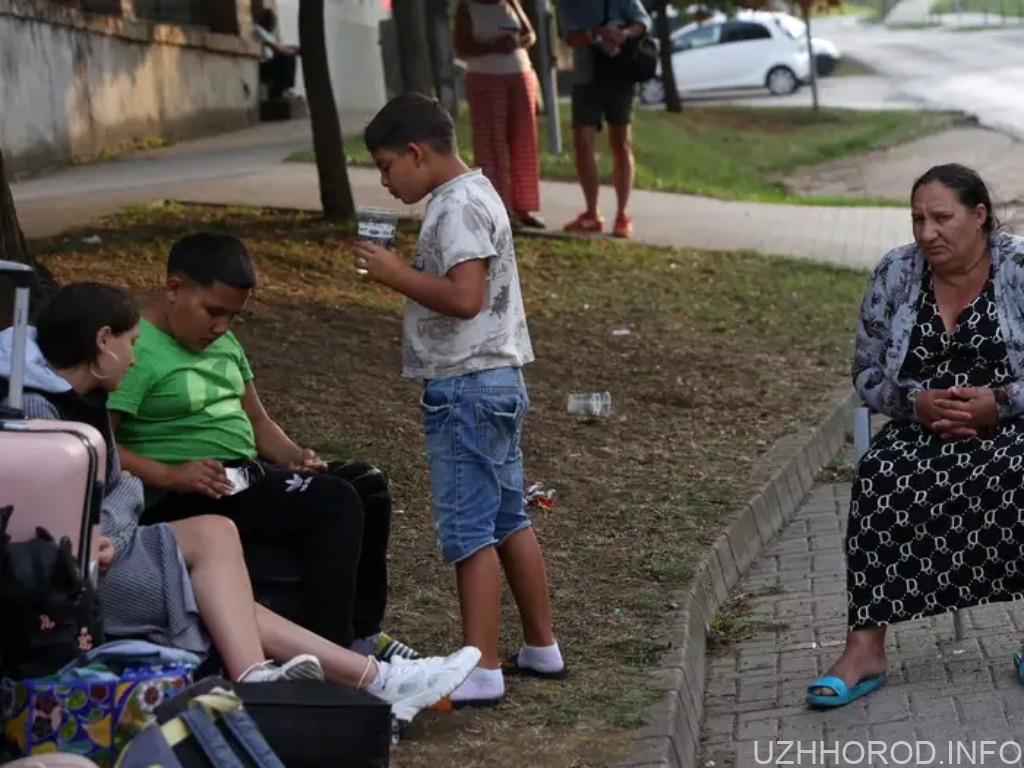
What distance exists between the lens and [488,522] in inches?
201

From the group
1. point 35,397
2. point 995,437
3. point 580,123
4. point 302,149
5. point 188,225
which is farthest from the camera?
point 302,149

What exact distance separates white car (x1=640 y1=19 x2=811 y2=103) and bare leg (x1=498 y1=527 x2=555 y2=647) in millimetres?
36893

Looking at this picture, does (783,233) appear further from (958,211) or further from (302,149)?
(958,211)

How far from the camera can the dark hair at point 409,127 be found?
496 centimetres

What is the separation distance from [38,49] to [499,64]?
20.8 ft

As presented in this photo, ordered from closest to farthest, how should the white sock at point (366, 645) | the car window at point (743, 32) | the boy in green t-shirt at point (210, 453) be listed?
1. the boy in green t-shirt at point (210, 453)
2. the white sock at point (366, 645)
3. the car window at point (743, 32)

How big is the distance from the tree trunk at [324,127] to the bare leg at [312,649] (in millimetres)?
7625

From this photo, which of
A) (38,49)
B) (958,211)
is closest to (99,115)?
(38,49)

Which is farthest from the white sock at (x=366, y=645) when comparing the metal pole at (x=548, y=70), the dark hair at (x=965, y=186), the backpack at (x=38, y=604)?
the metal pole at (x=548, y=70)

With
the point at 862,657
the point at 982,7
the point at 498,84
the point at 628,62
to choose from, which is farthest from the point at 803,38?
the point at 862,657

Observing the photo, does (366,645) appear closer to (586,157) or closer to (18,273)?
(18,273)

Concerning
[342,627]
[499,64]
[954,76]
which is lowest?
[954,76]

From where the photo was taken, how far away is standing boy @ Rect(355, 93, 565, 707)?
496cm

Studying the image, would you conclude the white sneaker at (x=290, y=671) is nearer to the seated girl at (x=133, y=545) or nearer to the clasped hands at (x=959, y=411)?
the seated girl at (x=133, y=545)
